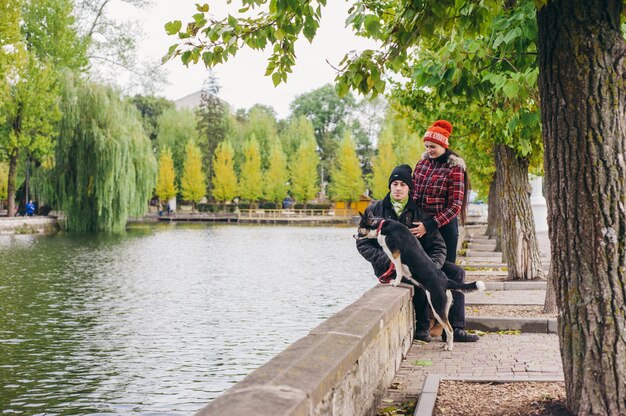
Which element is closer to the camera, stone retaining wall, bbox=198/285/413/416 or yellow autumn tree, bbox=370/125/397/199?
stone retaining wall, bbox=198/285/413/416

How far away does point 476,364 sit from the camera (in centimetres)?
684

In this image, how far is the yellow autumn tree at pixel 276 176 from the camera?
89.1 metres

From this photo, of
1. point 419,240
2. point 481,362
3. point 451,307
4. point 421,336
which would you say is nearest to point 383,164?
point 421,336

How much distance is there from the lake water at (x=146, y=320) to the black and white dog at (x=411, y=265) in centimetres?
346

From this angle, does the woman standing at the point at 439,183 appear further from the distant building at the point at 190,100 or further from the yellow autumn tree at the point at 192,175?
the distant building at the point at 190,100

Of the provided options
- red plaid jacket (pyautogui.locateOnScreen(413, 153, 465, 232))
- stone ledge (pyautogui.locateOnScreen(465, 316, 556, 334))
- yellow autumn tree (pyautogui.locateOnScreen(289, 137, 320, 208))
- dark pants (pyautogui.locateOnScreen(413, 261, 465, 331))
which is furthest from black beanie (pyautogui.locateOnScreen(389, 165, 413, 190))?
yellow autumn tree (pyautogui.locateOnScreen(289, 137, 320, 208))

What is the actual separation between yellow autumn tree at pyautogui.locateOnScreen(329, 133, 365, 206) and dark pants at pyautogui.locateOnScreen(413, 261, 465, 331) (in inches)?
3149

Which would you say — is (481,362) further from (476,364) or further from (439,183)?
(439,183)

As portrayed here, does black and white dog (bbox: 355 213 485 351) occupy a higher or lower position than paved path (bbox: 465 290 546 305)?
higher

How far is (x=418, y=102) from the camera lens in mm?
14688

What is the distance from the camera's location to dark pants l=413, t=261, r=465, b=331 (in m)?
7.68

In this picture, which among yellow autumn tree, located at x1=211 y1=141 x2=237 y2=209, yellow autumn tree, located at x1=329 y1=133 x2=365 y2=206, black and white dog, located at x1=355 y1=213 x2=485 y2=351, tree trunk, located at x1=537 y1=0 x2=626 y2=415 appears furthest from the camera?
yellow autumn tree, located at x1=329 y1=133 x2=365 y2=206

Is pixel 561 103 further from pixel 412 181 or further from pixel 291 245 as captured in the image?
pixel 291 245

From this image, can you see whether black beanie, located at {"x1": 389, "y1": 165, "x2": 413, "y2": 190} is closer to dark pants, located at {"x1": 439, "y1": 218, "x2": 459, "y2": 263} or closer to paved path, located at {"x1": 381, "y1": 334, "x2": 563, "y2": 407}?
dark pants, located at {"x1": 439, "y1": 218, "x2": 459, "y2": 263}
